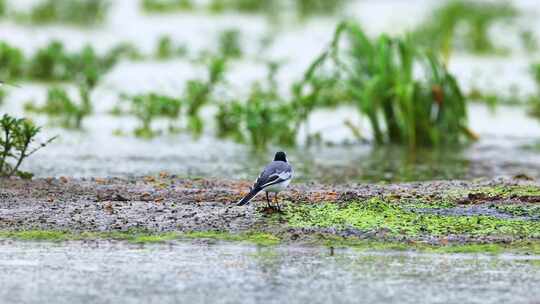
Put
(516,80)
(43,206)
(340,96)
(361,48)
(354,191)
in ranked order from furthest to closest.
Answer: (516,80)
(340,96)
(361,48)
(354,191)
(43,206)

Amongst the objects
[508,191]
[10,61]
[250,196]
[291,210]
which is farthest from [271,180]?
[10,61]

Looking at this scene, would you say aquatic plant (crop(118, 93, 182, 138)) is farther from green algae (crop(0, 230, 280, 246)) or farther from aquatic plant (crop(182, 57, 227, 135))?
green algae (crop(0, 230, 280, 246))

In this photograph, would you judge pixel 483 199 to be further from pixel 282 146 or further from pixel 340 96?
pixel 340 96

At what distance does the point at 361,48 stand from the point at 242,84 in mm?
4507

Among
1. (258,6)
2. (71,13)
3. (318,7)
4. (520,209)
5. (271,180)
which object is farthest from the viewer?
(258,6)

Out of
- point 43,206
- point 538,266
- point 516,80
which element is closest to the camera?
point 538,266

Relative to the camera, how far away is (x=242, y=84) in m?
19.1

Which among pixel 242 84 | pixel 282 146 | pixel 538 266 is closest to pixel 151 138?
pixel 282 146

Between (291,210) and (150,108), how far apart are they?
22.4 ft

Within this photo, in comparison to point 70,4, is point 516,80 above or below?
below

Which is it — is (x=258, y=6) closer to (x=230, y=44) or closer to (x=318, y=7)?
(x=318, y=7)

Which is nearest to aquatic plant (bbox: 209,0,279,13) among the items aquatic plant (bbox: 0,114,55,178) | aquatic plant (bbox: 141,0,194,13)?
aquatic plant (bbox: 141,0,194,13)

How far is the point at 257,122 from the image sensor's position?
47.3 ft

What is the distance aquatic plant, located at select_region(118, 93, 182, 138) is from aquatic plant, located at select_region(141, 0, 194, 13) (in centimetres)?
826
